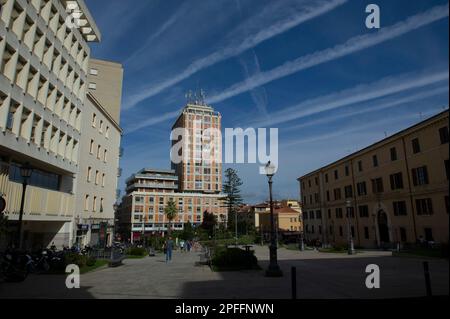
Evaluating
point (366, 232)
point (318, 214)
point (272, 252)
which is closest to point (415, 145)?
point (366, 232)

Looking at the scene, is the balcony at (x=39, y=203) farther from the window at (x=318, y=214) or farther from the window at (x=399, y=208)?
the window at (x=318, y=214)

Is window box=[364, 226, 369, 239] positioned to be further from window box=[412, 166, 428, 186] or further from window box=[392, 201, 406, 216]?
window box=[412, 166, 428, 186]

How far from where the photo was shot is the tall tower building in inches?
4702

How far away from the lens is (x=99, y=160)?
3331 centimetres

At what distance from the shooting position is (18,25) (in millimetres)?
18156

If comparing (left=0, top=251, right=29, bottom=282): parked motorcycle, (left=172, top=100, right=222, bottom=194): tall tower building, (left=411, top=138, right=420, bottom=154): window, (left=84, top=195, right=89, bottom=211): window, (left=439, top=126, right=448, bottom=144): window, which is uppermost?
(left=172, top=100, right=222, bottom=194): tall tower building

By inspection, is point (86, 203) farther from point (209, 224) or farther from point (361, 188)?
point (209, 224)

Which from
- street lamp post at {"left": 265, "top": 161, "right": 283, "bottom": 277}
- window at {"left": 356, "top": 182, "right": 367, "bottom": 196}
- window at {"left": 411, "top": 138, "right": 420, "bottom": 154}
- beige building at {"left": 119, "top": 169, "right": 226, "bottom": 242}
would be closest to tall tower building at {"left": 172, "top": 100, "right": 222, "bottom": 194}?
beige building at {"left": 119, "top": 169, "right": 226, "bottom": 242}

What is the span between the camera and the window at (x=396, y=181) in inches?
1337

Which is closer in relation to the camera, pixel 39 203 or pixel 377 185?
pixel 39 203

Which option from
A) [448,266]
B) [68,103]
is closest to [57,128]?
[68,103]

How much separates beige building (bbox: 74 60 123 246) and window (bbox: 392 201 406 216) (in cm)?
3139

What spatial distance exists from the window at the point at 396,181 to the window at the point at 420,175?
9.65 ft

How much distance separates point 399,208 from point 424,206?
5438mm
